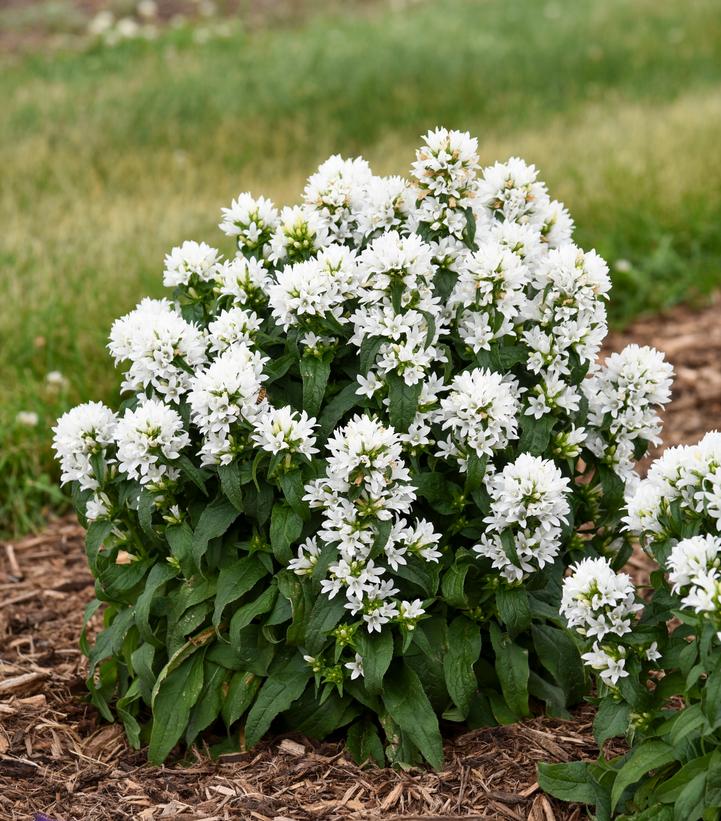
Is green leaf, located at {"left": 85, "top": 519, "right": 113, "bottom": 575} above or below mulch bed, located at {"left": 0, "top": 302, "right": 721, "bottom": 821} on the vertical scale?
above

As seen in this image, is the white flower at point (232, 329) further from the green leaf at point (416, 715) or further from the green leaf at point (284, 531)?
the green leaf at point (416, 715)

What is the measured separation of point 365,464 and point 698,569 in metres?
0.87

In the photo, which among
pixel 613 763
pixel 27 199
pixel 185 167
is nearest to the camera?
pixel 613 763

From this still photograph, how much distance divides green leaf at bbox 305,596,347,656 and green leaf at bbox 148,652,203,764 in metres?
0.43

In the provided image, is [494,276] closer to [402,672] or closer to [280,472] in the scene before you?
[280,472]

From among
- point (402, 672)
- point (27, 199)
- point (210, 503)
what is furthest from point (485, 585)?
point (27, 199)

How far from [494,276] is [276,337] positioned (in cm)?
68

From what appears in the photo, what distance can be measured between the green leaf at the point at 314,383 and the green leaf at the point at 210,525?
0.37 m

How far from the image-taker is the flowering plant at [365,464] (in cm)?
298

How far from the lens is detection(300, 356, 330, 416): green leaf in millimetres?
3049

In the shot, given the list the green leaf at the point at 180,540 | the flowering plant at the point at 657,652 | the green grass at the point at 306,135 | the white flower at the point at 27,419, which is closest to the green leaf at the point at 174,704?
the green leaf at the point at 180,540

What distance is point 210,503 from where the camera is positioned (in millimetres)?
3139

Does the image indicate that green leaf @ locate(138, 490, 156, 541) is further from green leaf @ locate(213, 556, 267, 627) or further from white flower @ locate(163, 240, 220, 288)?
white flower @ locate(163, 240, 220, 288)

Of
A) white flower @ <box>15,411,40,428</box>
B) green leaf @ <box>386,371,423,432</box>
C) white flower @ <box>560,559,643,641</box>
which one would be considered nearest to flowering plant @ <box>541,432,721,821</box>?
white flower @ <box>560,559,643,641</box>
